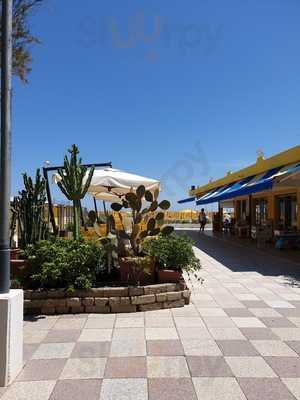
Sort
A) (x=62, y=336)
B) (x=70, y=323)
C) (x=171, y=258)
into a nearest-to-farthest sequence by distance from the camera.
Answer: (x=62, y=336), (x=70, y=323), (x=171, y=258)

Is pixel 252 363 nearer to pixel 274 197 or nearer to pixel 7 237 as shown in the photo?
pixel 7 237

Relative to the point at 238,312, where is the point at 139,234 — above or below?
above

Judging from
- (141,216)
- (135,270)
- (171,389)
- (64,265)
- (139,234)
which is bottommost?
(171,389)

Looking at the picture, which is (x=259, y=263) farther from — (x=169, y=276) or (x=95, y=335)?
(x=95, y=335)

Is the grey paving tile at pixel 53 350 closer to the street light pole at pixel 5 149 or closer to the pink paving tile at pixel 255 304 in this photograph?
the street light pole at pixel 5 149

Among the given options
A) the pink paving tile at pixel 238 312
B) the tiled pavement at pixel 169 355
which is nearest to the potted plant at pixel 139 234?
the tiled pavement at pixel 169 355

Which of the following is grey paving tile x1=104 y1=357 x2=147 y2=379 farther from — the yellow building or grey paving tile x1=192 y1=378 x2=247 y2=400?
the yellow building

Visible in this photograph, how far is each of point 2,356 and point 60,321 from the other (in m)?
2.07

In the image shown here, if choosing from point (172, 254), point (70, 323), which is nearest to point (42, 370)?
point (70, 323)

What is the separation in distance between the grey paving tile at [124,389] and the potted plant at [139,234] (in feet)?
9.28

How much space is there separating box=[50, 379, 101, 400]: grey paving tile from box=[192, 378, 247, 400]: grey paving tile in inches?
34.1

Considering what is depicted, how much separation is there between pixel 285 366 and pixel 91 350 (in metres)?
2.00

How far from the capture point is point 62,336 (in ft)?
16.4

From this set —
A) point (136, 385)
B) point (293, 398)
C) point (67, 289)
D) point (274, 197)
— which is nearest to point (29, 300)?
point (67, 289)
